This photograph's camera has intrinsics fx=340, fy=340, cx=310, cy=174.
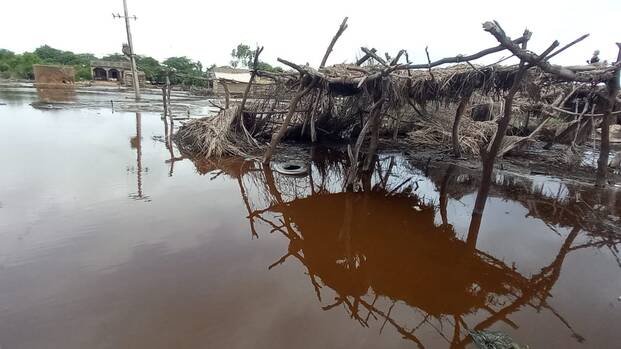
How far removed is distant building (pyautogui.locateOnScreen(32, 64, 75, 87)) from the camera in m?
35.0

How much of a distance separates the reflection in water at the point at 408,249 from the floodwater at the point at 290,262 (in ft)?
0.07

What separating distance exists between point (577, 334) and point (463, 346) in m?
1.06

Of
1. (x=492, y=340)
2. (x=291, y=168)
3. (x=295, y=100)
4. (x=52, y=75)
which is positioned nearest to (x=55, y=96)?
(x=52, y=75)

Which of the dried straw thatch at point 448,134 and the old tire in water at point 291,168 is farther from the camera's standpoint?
the dried straw thatch at point 448,134

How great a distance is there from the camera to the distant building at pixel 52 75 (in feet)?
115

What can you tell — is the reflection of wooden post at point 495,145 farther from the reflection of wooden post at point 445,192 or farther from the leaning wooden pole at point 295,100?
the leaning wooden pole at point 295,100

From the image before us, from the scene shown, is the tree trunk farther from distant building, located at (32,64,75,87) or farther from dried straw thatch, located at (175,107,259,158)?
distant building, located at (32,64,75,87)

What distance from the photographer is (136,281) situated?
3.36m

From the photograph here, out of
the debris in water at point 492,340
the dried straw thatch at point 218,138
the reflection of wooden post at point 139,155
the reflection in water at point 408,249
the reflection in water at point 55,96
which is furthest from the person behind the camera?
the reflection in water at point 55,96

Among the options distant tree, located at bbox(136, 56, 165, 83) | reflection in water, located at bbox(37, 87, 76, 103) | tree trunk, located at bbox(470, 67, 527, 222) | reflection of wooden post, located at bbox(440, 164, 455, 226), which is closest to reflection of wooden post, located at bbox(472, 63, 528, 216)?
tree trunk, located at bbox(470, 67, 527, 222)

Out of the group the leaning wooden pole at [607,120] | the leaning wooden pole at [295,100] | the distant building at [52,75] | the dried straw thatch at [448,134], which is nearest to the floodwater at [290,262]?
the leaning wooden pole at [607,120]

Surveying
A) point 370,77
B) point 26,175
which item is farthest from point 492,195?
point 26,175

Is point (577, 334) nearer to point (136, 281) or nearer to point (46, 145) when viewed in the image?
point (136, 281)

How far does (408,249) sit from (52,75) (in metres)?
43.3
